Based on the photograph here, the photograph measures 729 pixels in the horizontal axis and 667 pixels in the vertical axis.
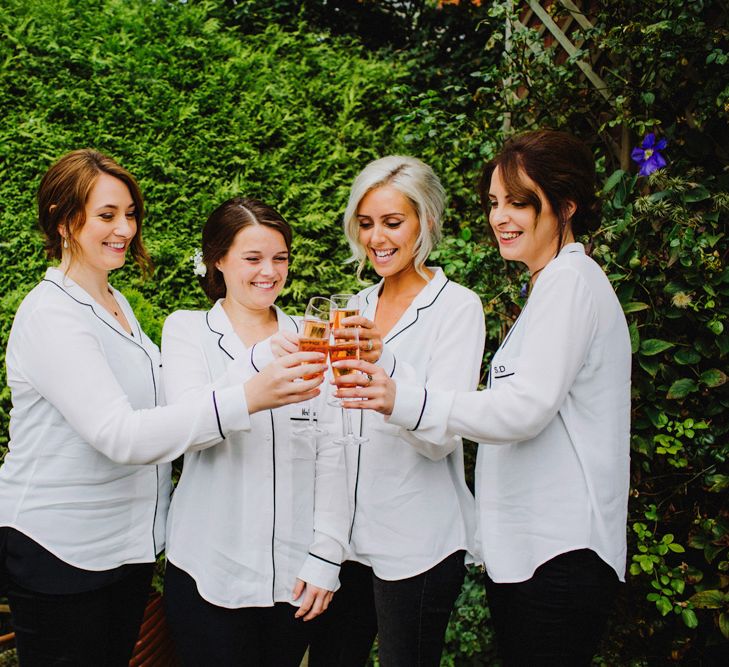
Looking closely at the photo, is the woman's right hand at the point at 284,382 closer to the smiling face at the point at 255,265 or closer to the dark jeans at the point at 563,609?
the smiling face at the point at 255,265

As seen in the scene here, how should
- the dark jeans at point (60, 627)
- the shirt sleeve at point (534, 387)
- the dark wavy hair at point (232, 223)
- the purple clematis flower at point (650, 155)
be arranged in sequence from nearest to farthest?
the shirt sleeve at point (534, 387) < the dark jeans at point (60, 627) < the dark wavy hair at point (232, 223) < the purple clematis flower at point (650, 155)

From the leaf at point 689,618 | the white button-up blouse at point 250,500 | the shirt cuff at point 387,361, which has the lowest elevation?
the leaf at point 689,618

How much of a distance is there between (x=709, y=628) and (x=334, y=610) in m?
1.60

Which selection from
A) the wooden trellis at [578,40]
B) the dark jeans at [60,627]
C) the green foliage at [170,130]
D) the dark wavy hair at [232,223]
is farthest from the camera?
the green foliage at [170,130]

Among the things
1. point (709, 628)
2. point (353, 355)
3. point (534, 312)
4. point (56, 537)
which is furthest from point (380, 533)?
point (709, 628)

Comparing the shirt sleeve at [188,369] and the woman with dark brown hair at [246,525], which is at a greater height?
the shirt sleeve at [188,369]

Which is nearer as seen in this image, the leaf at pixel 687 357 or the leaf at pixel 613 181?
the leaf at pixel 687 357

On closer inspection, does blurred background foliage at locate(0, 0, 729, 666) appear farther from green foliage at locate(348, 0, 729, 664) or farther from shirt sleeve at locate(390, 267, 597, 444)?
shirt sleeve at locate(390, 267, 597, 444)

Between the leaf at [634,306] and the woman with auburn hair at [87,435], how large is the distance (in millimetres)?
1444

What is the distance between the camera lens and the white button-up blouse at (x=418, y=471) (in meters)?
1.91

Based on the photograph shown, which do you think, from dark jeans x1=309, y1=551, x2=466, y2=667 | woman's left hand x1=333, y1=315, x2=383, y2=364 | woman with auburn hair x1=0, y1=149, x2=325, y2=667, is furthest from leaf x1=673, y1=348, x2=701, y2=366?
woman with auburn hair x1=0, y1=149, x2=325, y2=667

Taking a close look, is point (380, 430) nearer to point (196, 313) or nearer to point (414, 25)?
point (196, 313)

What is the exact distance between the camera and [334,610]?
2.09 m

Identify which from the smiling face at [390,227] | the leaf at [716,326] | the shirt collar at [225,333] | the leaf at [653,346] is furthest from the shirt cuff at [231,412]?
the leaf at [716,326]
